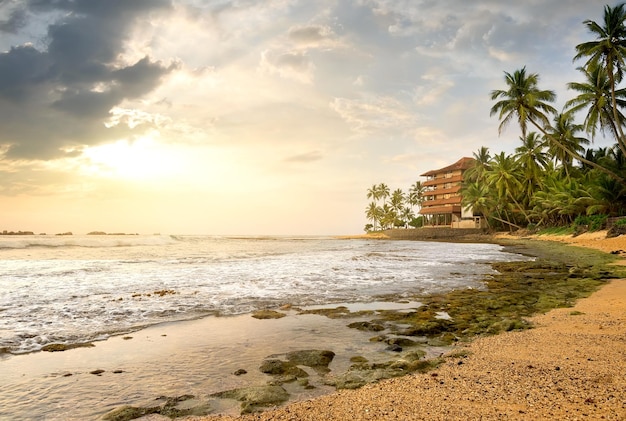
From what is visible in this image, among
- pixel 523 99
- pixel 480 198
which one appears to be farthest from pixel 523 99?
pixel 480 198

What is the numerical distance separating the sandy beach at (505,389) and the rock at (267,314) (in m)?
4.28

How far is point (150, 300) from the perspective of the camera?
425 inches

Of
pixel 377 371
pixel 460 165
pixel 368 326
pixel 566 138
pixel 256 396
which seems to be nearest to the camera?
pixel 256 396

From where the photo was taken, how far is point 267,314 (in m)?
8.74

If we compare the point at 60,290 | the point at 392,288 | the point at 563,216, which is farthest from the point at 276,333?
the point at 563,216

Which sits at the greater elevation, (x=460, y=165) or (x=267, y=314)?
(x=460, y=165)

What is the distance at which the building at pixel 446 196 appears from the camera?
82.5 meters

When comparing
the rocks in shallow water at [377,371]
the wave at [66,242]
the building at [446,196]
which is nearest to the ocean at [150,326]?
the rocks in shallow water at [377,371]

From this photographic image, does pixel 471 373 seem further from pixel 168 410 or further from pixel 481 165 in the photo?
pixel 481 165

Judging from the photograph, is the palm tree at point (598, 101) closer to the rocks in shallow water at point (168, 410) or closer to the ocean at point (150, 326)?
the ocean at point (150, 326)

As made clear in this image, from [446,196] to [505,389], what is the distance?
287 feet

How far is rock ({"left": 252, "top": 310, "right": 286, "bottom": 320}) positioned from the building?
75269 millimetres

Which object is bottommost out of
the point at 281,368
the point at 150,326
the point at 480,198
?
the point at 150,326

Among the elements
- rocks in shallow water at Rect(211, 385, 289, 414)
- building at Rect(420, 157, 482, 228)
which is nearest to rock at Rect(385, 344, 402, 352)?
rocks in shallow water at Rect(211, 385, 289, 414)
